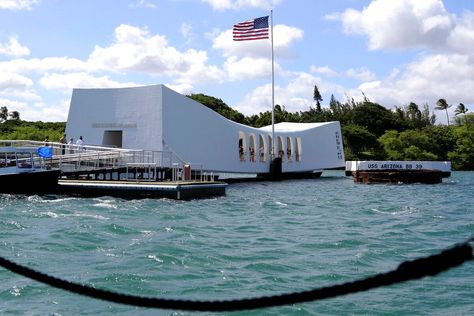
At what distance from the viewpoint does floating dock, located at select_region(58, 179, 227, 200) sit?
21.3 m

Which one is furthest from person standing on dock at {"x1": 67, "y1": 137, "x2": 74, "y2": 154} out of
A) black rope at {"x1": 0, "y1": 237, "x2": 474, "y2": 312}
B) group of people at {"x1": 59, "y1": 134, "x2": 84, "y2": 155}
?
black rope at {"x1": 0, "y1": 237, "x2": 474, "y2": 312}

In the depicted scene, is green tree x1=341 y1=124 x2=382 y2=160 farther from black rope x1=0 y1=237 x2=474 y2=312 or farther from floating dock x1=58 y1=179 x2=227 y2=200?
black rope x1=0 y1=237 x2=474 y2=312

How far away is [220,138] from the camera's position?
36.1 metres

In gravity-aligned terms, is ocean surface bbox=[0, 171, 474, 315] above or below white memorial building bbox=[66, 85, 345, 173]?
below

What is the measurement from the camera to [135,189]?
70.4 ft

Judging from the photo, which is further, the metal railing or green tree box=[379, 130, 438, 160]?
green tree box=[379, 130, 438, 160]

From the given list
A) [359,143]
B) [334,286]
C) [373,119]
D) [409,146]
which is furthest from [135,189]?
[373,119]

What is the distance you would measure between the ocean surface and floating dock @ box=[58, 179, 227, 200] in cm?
177

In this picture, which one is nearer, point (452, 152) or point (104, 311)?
point (104, 311)

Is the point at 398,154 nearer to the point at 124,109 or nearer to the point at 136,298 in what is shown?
the point at 124,109

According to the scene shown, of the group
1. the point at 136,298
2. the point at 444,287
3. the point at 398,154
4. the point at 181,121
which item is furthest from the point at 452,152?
the point at 136,298

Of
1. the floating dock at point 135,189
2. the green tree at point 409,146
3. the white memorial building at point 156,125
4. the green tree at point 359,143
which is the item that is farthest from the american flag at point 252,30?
the green tree at point 359,143

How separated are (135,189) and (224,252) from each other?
37.6ft

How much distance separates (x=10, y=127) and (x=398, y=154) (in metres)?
43.4
